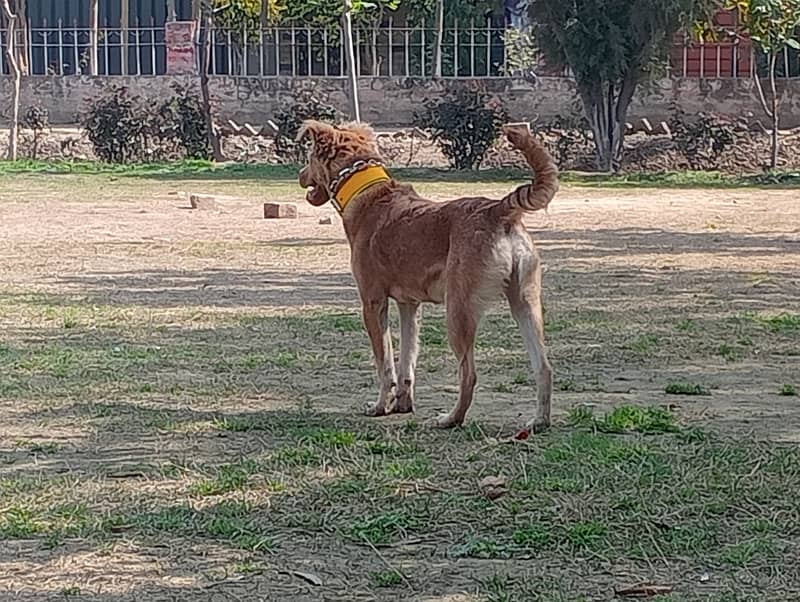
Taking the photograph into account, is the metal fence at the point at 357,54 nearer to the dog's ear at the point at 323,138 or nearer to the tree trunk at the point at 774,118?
the tree trunk at the point at 774,118

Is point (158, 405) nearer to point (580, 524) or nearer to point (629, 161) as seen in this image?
point (580, 524)

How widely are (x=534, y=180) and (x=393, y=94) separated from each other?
28540mm

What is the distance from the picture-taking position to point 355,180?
24.5ft

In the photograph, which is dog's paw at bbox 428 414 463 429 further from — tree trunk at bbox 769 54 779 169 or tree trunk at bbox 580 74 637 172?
tree trunk at bbox 769 54 779 169

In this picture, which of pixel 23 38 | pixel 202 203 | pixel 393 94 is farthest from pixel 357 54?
pixel 202 203

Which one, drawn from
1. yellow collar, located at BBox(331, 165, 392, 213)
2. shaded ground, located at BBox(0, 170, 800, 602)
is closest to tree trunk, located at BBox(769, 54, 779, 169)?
shaded ground, located at BBox(0, 170, 800, 602)

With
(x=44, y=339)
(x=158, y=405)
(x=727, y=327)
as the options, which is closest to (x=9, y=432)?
(x=158, y=405)

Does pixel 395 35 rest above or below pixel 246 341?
above

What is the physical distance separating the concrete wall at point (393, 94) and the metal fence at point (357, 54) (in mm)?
779

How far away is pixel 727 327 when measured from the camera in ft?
33.0

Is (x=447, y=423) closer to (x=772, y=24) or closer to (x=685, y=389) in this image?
(x=685, y=389)

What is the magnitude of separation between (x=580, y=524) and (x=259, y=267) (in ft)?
30.0

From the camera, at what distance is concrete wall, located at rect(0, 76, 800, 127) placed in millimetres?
32469

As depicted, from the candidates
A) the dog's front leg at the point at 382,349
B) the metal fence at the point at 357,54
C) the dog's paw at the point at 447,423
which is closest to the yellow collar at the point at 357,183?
the dog's front leg at the point at 382,349
